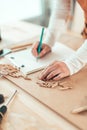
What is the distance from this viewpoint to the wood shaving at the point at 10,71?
0.87 metres

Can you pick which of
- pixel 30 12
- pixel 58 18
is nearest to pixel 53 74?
pixel 58 18

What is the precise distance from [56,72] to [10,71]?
0.19 metres

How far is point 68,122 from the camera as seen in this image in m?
0.63

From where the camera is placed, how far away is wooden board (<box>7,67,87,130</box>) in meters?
0.64

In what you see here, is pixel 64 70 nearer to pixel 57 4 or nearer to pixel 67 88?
pixel 67 88

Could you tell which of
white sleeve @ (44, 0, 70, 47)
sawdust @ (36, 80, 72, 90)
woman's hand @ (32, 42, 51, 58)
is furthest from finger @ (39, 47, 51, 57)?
sawdust @ (36, 80, 72, 90)

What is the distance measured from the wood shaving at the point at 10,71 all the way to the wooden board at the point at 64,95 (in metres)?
0.03

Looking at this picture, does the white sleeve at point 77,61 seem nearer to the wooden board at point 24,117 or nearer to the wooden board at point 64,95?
the wooden board at point 64,95

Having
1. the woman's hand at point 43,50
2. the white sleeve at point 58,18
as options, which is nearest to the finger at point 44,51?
the woman's hand at point 43,50

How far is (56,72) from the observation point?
2.76 feet

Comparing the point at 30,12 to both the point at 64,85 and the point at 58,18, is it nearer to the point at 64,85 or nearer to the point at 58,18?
the point at 58,18

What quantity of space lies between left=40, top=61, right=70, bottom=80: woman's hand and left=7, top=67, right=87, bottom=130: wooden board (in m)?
0.03

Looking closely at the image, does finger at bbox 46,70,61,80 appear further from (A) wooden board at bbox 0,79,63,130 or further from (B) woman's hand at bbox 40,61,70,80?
(A) wooden board at bbox 0,79,63,130

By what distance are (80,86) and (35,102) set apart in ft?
0.59
